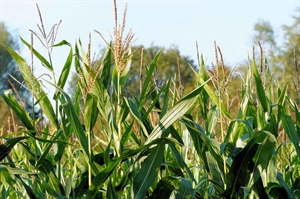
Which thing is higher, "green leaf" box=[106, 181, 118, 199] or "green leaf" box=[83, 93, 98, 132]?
"green leaf" box=[83, 93, 98, 132]

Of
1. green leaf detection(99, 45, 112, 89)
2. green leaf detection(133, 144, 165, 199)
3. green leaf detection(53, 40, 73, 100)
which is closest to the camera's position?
green leaf detection(133, 144, 165, 199)

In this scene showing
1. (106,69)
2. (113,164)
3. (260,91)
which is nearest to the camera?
(113,164)

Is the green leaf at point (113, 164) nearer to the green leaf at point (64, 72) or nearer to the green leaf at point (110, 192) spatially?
the green leaf at point (110, 192)

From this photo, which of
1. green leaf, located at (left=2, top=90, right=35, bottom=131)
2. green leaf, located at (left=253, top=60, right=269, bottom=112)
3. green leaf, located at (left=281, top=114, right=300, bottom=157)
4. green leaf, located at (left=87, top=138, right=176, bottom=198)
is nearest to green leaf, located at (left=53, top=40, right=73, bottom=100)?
green leaf, located at (left=2, top=90, right=35, bottom=131)

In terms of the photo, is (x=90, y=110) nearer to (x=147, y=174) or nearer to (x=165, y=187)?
(x=147, y=174)

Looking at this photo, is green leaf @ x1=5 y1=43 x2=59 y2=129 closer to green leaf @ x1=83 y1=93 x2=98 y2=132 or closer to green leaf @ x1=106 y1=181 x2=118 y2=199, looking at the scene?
green leaf @ x1=83 y1=93 x2=98 y2=132

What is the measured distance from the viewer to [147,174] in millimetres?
2520

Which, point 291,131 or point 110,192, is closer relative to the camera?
point 110,192

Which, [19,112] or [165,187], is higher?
[19,112]

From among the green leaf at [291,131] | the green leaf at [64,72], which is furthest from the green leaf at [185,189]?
the green leaf at [64,72]

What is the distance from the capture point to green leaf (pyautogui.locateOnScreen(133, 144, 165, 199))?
2.51 metres

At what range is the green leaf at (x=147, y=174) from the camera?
2.51 meters

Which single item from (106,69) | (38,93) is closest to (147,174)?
(106,69)

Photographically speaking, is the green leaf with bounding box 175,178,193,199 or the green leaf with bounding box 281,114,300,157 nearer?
the green leaf with bounding box 175,178,193,199
